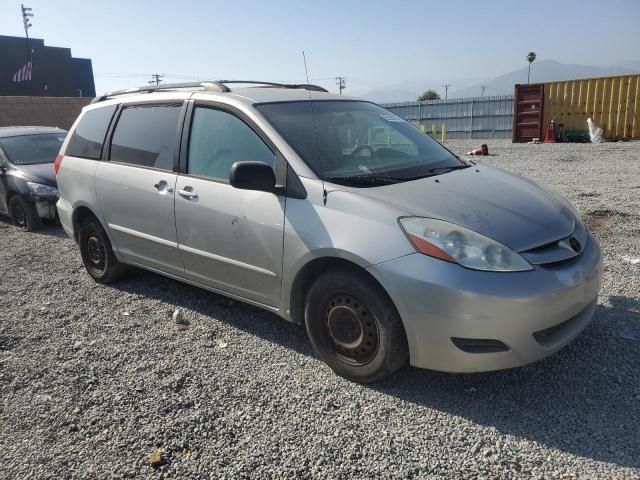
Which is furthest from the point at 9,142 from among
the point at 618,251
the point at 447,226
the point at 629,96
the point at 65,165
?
the point at 629,96

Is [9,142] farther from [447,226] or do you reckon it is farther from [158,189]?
[447,226]

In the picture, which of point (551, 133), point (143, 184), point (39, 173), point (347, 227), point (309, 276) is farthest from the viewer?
point (551, 133)

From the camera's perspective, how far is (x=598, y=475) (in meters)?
2.36

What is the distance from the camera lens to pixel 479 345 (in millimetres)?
2750

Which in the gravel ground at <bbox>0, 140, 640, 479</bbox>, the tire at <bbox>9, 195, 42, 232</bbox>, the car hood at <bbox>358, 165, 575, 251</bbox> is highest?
the car hood at <bbox>358, 165, 575, 251</bbox>

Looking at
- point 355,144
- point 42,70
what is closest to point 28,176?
point 355,144

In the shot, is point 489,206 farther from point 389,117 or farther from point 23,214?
point 23,214

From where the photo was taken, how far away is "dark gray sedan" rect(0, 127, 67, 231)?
8047 millimetres

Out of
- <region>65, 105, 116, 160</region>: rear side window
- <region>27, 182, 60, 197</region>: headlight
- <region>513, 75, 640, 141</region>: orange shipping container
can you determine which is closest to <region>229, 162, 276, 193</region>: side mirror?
<region>65, 105, 116, 160</region>: rear side window

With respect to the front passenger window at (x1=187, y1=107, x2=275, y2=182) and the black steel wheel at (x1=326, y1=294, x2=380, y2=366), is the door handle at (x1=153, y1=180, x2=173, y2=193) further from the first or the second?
the black steel wheel at (x1=326, y1=294, x2=380, y2=366)

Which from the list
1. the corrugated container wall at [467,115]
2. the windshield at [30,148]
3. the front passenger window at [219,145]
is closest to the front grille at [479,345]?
the front passenger window at [219,145]

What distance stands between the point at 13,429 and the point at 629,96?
23.2m

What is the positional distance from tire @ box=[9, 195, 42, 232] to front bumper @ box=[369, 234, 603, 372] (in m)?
7.17

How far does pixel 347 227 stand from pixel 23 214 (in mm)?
7274
